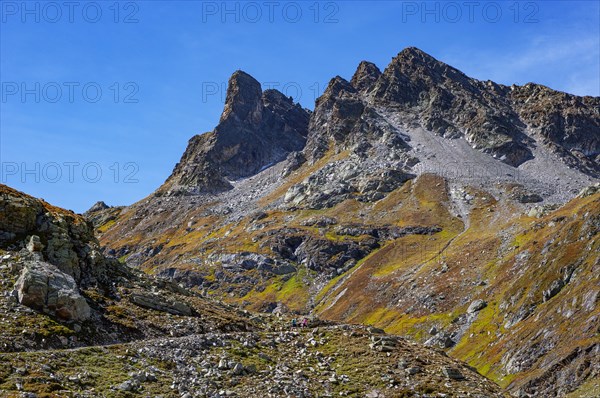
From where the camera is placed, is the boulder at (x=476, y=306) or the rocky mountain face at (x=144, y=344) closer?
the rocky mountain face at (x=144, y=344)

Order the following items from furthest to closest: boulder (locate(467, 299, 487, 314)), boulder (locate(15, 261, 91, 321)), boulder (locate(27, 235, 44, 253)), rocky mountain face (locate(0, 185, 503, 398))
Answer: boulder (locate(467, 299, 487, 314)) → boulder (locate(27, 235, 44, 253)) → boulder (locate(15, 261, 91, 321)) → rocky mountain face (locate(0, 185, 503, 398))

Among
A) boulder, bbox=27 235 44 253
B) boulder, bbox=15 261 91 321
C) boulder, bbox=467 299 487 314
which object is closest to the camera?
boulder, bbox=15 261 91 321

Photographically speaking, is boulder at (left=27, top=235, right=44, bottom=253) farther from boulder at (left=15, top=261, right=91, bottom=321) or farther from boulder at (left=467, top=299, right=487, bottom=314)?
boulder at (left=467, top=299, right=487, bottom=314)

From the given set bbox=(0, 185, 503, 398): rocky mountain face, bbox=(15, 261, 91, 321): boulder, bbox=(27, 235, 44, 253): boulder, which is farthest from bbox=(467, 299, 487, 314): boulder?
bbox=(15, 261, 91, 321): boulder

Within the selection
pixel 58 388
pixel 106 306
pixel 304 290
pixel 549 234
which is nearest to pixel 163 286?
pixel 106 306

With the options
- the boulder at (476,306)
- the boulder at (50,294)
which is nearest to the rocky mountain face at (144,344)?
the boulder at (50,294)

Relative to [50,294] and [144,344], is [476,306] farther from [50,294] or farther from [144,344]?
[50,294]

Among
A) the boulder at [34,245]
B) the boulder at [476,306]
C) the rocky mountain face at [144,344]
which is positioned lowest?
the boulder at [476,306]

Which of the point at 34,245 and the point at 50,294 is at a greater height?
the point at 34,245

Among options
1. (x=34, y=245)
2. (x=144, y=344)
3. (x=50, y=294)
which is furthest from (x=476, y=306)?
(x=50, y=294)

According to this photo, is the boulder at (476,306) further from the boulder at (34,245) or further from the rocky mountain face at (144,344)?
the boulder at (34,245)

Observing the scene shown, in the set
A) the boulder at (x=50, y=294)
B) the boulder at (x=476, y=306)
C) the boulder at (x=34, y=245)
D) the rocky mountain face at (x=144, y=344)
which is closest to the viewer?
the rocky mountain face at (x=144, y=344)

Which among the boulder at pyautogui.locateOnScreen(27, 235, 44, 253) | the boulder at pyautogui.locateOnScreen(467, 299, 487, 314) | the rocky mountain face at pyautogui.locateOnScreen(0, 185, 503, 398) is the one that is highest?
the boulder at pyautogui.locateOnScreen(27, 235, 44, 253)

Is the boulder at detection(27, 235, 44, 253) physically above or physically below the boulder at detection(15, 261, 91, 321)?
above
